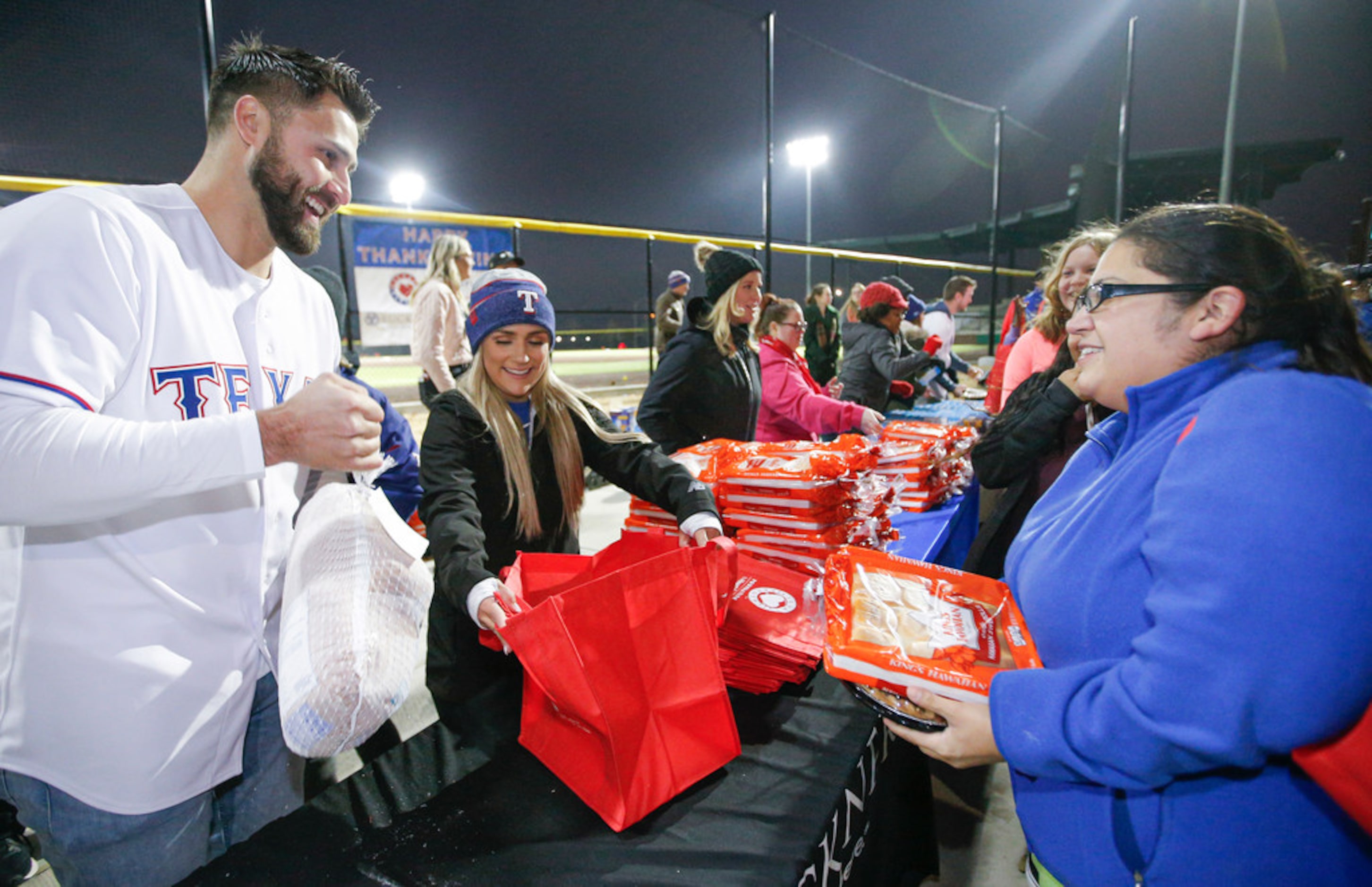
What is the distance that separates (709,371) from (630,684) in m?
2.20

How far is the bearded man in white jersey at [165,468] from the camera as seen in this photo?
1.01 m

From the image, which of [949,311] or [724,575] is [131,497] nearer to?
[724,575]

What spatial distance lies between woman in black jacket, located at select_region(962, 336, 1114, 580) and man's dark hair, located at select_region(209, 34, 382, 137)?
2.25 m

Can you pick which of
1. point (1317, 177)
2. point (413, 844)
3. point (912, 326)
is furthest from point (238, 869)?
point (1317, 177)

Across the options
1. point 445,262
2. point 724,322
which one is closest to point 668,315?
point 445,262

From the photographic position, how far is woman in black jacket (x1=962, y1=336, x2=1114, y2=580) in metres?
2.14

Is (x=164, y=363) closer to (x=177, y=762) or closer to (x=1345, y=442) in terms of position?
(x=177, y=762)

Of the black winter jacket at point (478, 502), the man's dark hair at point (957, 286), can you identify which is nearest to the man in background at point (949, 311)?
the man's dark hair at point (957, 286)

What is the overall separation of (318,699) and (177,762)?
0.57m

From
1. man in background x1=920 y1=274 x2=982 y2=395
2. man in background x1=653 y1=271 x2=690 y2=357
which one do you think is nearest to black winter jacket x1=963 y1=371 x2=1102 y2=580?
man in background x1=653 y1=271 x2=690 y2=357

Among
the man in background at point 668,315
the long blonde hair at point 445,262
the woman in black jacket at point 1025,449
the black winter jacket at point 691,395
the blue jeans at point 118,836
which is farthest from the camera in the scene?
the man in background at point 668,315

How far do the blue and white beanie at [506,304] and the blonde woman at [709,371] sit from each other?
50.7 inches

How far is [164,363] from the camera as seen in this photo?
48.0 inches

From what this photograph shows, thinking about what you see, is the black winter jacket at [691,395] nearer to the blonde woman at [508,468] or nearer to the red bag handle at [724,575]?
the blonde woman at [508,468]
